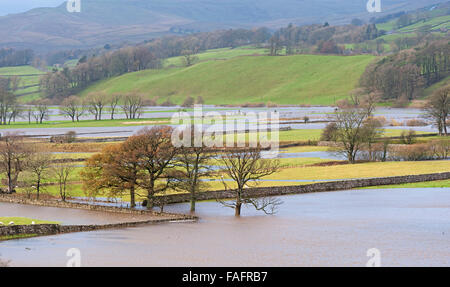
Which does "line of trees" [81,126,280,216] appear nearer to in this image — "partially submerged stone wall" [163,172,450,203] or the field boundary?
"partially submerged stone wall" [163,172,450,203]

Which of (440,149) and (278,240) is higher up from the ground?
(440,149)

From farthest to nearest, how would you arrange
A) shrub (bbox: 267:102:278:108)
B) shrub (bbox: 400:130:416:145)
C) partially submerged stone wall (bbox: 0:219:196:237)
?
shrub (bbox: 267:102:278:108) < shrub (bbox: 400:130:416:145) < partially submerged stone wall (bbox: 0:219:196:237)

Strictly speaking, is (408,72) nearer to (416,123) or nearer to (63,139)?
(416,123)

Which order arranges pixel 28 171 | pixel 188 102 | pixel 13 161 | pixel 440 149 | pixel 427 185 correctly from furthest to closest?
pixel 188 102 → pixel 440 149 → pixel 13 161 → pixel 28 171 → pixel 427 185

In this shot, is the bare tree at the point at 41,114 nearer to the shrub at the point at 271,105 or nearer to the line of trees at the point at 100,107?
the line of trees at the point at 100,107

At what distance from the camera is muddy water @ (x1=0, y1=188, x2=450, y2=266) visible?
3083 cm

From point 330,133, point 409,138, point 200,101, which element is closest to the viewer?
point 409,138

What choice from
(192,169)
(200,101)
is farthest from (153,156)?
(200,101)

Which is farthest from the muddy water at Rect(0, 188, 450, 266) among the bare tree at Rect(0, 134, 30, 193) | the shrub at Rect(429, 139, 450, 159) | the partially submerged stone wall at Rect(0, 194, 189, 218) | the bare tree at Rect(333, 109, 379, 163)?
the shrub at Rect(429, 139, 450, 159)

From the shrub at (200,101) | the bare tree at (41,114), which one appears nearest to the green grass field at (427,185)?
the bare tree at (41,114)

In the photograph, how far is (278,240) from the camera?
35.9 metres

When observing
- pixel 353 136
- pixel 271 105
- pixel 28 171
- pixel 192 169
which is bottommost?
pixel 28 171
